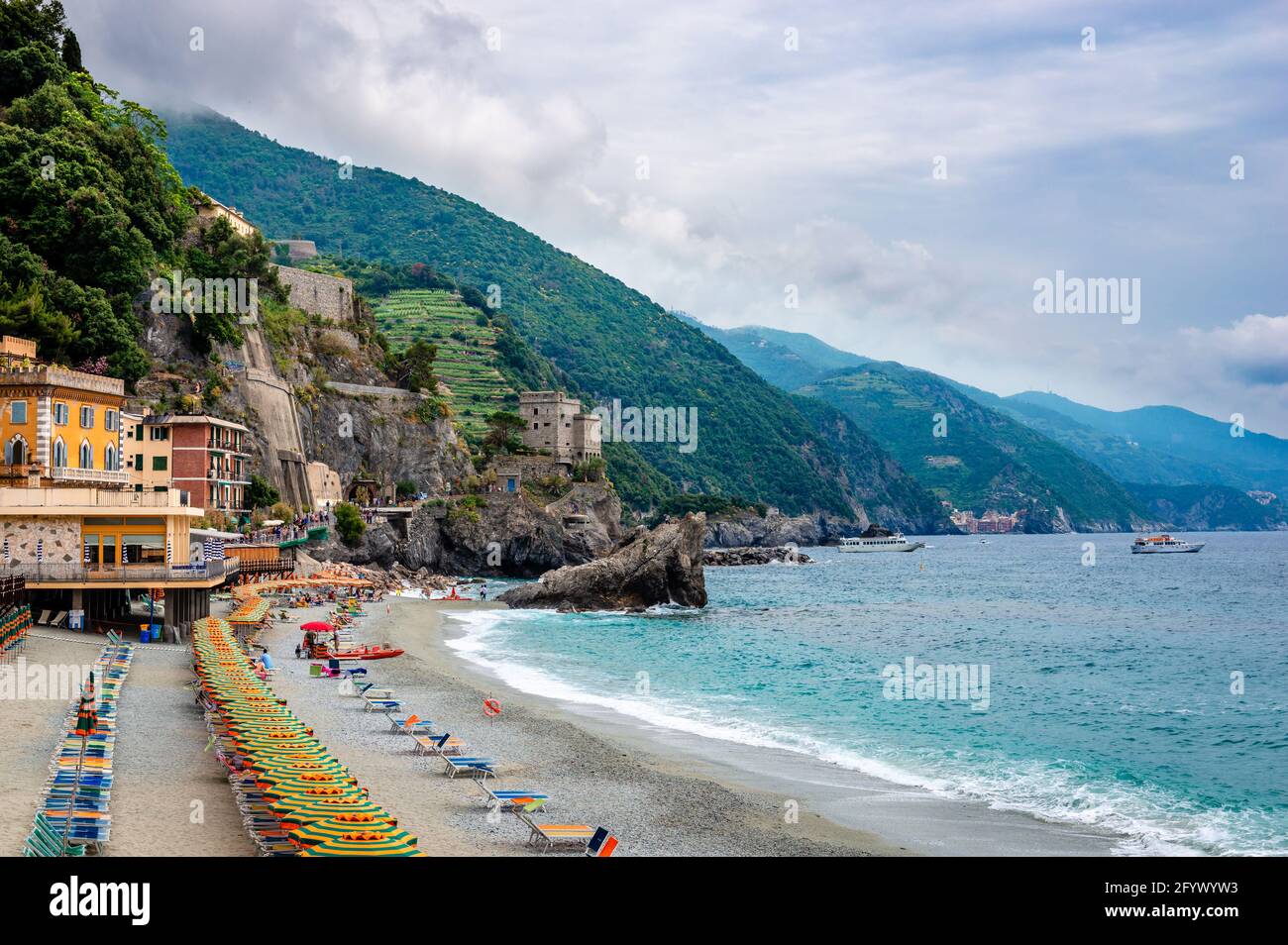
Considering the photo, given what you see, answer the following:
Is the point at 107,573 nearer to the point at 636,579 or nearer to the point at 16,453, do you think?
the point at 16,453

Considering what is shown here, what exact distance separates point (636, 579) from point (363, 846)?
55915mm

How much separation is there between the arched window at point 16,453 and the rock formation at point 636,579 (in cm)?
3417

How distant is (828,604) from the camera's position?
7600 centimetres

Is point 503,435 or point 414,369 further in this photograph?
point 503,435

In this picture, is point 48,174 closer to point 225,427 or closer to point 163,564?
point 225,427

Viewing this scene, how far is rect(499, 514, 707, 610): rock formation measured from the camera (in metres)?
69.4

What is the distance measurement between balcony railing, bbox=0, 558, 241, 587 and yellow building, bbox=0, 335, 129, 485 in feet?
18.5

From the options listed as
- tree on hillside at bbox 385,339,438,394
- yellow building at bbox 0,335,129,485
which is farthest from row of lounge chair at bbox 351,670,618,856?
→ tree on hillside at bbox 385,339,438,394

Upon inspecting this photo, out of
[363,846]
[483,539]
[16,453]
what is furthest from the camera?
[483,539]

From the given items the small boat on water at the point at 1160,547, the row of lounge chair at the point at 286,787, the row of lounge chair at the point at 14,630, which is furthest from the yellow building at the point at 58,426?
the small boat on water at the point at 1160,547

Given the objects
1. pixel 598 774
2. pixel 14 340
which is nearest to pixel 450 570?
pixel 14 340

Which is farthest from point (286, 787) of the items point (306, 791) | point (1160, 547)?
point (1160, 547)

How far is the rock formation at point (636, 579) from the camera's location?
228 feet

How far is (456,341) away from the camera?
16438cm
